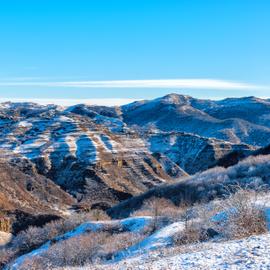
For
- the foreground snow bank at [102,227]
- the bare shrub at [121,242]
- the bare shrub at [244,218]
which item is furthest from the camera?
the foreground snow bank at [102,227]


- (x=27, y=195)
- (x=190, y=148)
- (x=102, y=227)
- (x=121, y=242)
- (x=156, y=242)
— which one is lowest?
(x=27, y=195)

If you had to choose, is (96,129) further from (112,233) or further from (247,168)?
(112,233)

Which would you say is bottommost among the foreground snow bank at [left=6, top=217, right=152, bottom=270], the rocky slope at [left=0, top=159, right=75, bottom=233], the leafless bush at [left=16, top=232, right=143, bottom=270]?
the rocky slope at [left=0, top=159, right=75, bottom=233]

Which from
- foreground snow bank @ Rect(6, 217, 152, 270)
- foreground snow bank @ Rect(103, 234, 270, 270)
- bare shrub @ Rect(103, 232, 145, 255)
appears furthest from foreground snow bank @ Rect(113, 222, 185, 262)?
foreground snow bank @ Rect(103, 234, 270, 270)

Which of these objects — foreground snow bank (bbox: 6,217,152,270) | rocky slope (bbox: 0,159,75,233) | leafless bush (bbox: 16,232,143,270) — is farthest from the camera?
rocky slope (bbox: 0,159,75,233)

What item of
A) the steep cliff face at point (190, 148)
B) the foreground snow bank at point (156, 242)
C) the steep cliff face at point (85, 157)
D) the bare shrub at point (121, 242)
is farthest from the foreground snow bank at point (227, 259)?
the steep cliff face at point (190, 148)

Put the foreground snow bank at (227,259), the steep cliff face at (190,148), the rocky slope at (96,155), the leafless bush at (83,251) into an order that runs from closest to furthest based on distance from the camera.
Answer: the foreground snow bank at (227,259) → the leafless bush at (83,251) → the rocky slope at (96,155) → the steep cliff face at (190,148)

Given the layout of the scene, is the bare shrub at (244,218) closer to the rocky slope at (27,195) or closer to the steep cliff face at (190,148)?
the rocky slope at (27,195)

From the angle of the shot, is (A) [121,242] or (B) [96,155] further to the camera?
(B) [96,155]

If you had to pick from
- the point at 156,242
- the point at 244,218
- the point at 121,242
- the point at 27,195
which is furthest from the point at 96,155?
the point at 244,218

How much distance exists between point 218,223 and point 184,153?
155 meters

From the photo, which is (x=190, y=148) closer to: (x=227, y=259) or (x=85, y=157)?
(x=85, y=157)

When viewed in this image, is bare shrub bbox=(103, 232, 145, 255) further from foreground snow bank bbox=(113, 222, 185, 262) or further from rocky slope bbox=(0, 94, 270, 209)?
rocky slope bbox=(0, 94, 270, 209)

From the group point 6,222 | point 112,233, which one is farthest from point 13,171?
point 112,233
